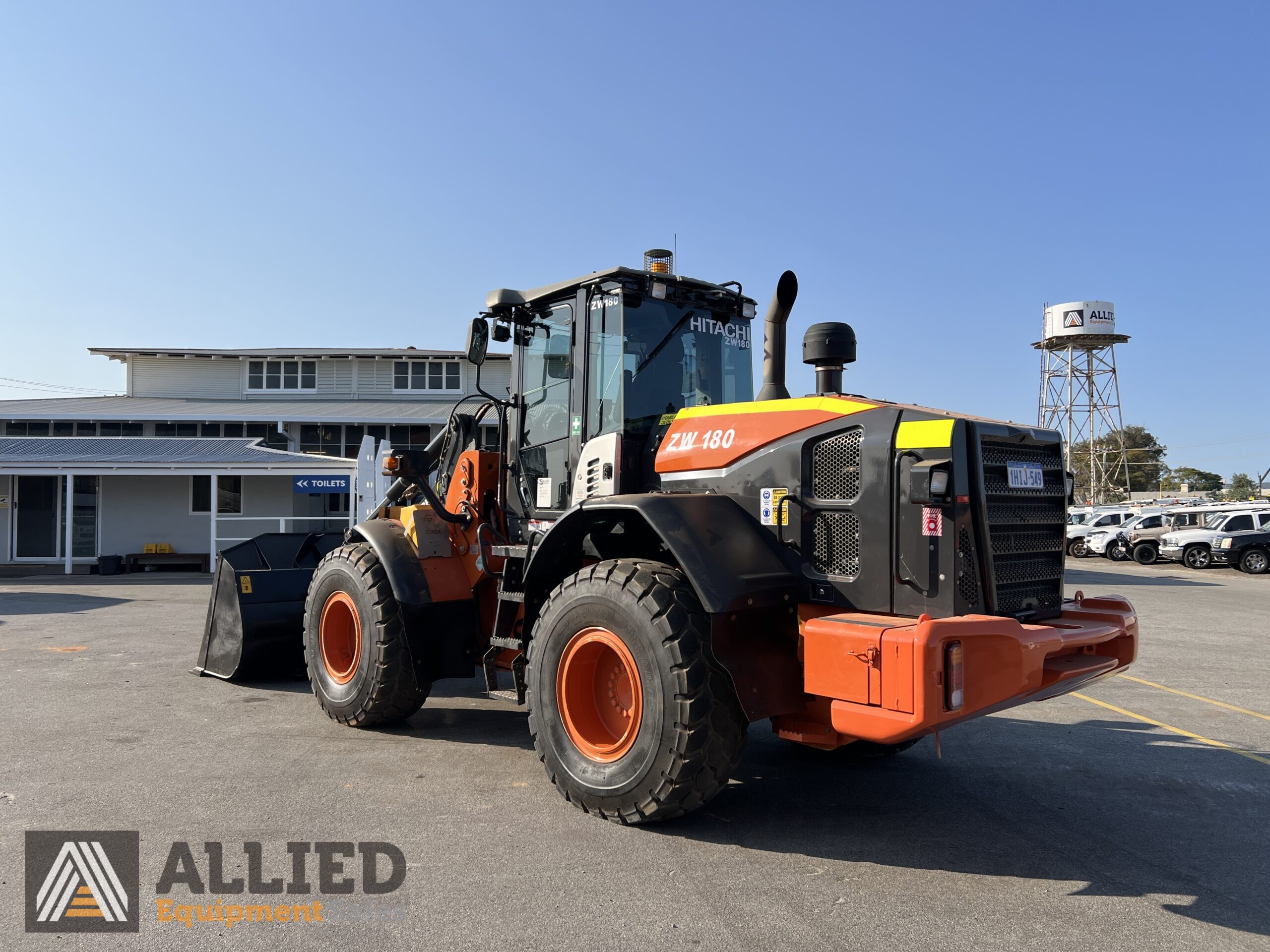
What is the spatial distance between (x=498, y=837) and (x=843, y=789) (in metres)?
2.08

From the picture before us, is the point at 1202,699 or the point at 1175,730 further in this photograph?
the point at 1202,699

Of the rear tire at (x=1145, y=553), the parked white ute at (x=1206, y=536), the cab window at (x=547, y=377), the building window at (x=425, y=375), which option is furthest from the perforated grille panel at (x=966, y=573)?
the rear tire at (x=1145, y=553)

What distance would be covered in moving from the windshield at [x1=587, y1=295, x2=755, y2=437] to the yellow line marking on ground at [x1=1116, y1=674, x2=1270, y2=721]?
4120 mm

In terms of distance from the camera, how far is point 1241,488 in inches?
3046

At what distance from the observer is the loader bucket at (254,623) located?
Answer: 797cm

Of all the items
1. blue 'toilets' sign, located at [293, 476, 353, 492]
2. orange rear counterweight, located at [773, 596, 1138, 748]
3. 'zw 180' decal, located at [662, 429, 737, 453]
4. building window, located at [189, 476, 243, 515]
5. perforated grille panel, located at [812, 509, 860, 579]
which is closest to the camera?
orange rear counterweight, located at [773, 596, 1138, 748]

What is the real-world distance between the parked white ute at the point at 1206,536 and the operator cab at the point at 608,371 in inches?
1139

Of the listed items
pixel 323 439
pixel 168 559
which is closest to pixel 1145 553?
pixel 323 439

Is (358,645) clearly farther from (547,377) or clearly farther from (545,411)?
(547,377)

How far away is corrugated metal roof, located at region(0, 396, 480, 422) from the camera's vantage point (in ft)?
83.5

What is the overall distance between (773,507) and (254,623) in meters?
5.34

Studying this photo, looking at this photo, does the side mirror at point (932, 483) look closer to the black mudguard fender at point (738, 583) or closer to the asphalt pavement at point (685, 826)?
the black mudguard fender at point (738, 583)

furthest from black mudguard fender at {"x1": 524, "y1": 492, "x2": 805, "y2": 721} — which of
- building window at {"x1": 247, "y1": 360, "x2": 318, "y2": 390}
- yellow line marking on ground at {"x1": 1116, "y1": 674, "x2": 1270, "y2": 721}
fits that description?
building window at {"x1": 247, "y1": 360, "x2": 318, "y2": 390}

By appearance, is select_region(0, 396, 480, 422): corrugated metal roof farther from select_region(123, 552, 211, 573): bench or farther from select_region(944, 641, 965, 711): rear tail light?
select_region(944, 641, 965, 711): rear tail light
